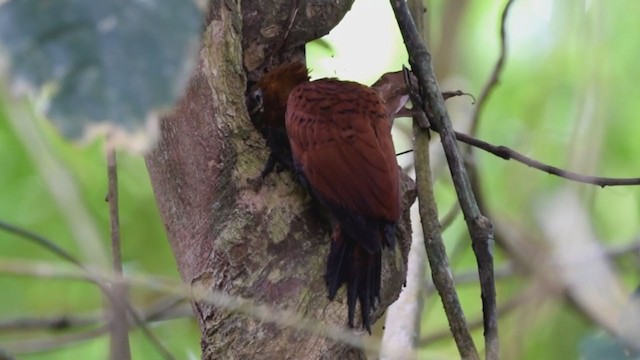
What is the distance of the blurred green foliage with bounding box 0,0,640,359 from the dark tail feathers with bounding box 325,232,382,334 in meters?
0.62

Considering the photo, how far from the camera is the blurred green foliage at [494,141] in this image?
6.31 feet

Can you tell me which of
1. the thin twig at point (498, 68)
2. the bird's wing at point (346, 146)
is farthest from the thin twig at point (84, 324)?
the thin twig at point (498, 68)

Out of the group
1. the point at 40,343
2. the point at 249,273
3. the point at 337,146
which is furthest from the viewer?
the point at 40,343

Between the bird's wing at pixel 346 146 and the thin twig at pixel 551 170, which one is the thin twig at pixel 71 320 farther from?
the thin twig at pixel 551 170

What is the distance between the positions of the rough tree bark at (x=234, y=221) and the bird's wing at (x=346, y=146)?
0.15ft

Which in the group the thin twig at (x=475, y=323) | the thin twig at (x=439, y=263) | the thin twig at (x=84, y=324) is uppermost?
the thin twig at (x=439, y=263)

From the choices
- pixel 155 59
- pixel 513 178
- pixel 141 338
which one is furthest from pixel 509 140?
pixel 155 59

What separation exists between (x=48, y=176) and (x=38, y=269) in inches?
6.9

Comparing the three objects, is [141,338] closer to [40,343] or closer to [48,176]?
[40,343]

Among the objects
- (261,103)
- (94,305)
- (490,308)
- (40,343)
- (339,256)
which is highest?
(261,103)

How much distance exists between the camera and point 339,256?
1190 mm

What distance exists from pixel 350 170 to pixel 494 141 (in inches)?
50.0

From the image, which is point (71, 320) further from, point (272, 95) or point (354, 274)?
point (354, 274)

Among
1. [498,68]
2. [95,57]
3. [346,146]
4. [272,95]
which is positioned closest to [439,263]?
[346,146]
